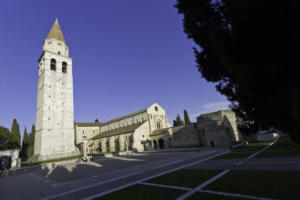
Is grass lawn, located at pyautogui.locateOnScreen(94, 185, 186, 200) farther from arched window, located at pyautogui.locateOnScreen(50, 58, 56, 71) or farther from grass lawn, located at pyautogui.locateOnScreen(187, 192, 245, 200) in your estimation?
arched window, located at pyautogui.locateOnScreen(50, 58, 56, 71)

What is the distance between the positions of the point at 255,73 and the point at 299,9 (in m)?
1.36

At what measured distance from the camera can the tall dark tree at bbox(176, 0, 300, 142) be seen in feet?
9.57

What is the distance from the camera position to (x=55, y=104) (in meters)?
30.3

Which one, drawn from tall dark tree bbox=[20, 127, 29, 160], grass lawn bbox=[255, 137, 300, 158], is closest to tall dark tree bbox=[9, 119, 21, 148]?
tall dark tree bbox=[20, 127, 29, 160]

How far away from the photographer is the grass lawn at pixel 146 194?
578 centimetres

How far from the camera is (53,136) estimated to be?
2839cm

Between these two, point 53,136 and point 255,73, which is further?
point 53,136

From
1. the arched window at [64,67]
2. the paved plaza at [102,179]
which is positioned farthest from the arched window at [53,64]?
the paved plaza at [102,179]

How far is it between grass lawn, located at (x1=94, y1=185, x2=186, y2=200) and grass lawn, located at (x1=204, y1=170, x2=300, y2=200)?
5.26ft

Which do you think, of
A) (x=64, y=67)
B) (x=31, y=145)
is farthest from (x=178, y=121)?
(x=31, y=145)

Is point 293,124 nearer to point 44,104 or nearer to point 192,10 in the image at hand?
point 192,10

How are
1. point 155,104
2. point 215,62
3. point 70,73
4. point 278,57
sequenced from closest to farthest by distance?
point 278,57, point 215,62, point 70,73, point 155,104

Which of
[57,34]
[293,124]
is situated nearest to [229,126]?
[293,124]

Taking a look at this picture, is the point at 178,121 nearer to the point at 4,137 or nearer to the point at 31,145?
the point at 31,145
